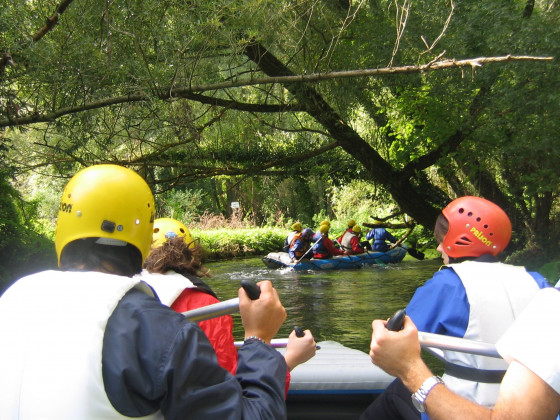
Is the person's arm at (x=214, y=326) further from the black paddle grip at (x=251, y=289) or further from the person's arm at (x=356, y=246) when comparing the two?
the person's arm at (x=356, y=246)

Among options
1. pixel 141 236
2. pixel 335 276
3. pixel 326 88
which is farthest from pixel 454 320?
pixel 335 276

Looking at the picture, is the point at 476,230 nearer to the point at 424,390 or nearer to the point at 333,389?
the point at 424,390

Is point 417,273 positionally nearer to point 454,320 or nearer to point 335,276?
point 335,276

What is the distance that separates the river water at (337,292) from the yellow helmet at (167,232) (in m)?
5.00

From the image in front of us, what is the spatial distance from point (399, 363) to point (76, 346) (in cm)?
77

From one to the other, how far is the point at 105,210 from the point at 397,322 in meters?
0.78

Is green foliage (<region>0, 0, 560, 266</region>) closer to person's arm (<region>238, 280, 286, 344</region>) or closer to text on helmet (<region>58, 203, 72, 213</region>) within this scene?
text on helmet (<region>58, 203, 72, 213</region>)

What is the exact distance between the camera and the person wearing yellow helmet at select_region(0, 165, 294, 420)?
1149 mm

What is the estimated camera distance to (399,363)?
4.80 feet

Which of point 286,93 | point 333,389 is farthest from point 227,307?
point 286,93

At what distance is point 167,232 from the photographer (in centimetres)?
288

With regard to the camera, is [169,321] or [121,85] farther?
[121,85]

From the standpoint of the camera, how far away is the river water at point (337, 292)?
9.15m

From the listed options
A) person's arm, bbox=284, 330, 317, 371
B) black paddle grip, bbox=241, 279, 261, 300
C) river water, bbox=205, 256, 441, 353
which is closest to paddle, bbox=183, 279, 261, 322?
black paddle grip, bbox=241, 279, 261, 300
